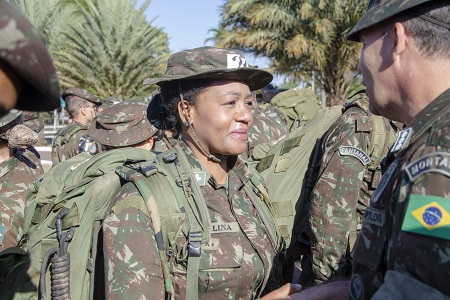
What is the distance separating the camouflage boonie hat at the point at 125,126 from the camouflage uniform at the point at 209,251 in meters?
1.42

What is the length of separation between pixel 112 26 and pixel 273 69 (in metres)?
6.44

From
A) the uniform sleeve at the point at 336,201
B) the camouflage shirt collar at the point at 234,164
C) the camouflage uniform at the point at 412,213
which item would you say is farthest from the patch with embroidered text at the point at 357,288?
the uniform sleeve at the point at 336,201

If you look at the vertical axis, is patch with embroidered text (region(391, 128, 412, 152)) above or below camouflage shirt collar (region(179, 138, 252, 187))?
above

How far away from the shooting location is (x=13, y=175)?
4.01 m

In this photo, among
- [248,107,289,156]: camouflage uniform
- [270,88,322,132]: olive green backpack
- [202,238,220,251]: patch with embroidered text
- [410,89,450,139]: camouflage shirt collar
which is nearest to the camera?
[410,89,450,139]: camouflage shirt collar

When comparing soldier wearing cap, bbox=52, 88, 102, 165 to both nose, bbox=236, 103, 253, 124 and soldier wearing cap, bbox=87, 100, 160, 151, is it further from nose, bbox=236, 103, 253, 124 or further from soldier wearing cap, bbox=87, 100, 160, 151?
nose, bbox=236, 103, 253, 124

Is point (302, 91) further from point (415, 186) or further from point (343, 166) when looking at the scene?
point (415, 186)

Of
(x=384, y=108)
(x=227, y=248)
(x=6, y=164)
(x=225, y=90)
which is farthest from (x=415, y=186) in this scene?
(x=6, y=164)

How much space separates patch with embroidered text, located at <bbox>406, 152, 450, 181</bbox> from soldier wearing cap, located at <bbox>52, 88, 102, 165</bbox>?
472cm

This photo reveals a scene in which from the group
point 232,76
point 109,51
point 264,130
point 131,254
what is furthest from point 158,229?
point 109,51

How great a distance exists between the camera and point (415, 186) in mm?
1377

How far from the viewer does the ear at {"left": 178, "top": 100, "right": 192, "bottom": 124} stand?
2.66 m

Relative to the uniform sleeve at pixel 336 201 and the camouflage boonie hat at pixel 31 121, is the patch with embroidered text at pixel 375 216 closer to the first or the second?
the uniform sleeve at pixel 336 201

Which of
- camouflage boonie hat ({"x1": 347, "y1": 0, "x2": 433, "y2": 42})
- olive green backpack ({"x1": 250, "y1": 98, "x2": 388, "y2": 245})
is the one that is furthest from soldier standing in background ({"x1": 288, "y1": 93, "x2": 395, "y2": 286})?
camouflage boonie hat ({"x1": 347, "y1": 0, "x2": 433, "y2": 42})
